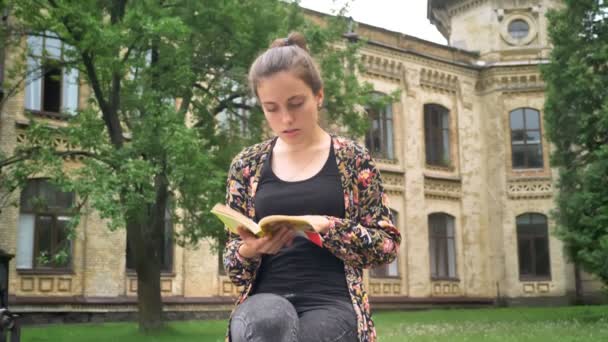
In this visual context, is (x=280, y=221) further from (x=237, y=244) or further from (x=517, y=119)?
(x=517, y=119)

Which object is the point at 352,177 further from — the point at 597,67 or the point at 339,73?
the point at 597,67

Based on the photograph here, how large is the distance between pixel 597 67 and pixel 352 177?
21.6m

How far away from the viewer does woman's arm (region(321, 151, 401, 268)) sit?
8.86 ft

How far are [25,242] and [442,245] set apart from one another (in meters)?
16.8

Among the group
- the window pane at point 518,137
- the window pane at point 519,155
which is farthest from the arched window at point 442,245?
the window pane at point 518,137

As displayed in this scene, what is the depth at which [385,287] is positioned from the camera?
94.3 ft

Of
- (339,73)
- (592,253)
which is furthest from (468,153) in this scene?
(339,73)

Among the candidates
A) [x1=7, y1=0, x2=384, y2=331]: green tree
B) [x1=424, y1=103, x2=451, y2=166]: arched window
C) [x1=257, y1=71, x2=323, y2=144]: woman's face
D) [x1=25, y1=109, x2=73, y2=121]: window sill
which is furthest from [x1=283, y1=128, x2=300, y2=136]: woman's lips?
[x1=424, y1=103, x2=451, y2=166]: arched window

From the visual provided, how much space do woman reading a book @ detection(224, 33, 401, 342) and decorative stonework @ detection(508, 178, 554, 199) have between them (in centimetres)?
3036

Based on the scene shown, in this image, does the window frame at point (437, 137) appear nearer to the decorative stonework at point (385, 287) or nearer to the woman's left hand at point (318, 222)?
the decorative stonework at point (385, 287)

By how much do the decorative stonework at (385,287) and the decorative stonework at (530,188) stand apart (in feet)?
22.3

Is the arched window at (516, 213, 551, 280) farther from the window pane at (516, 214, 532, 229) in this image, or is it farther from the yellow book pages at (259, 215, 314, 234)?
the yellow book pages at (259, 215, 314, 234)

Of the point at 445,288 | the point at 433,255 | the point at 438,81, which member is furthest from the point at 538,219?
the point at 438,81

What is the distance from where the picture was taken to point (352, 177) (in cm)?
291
